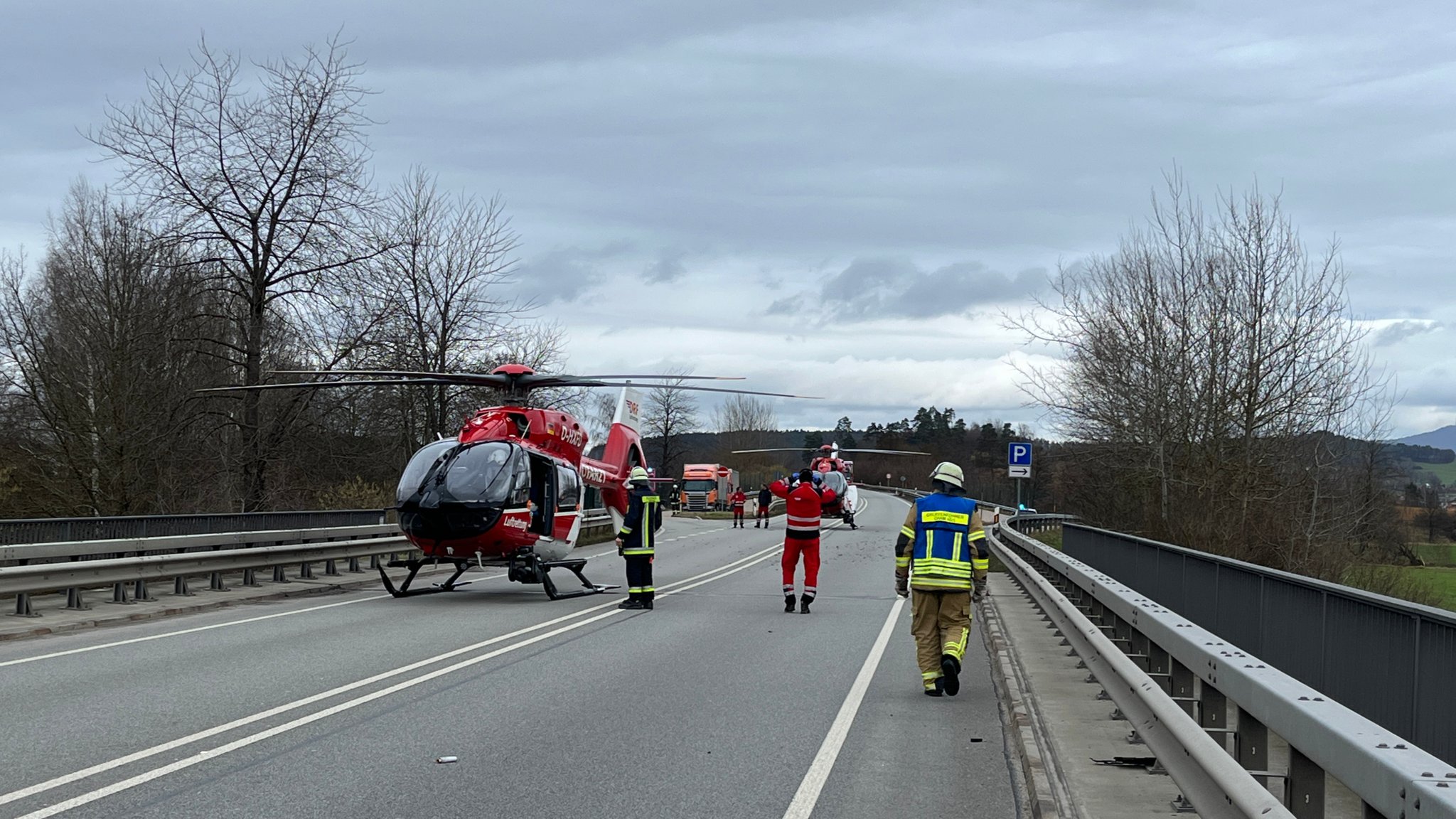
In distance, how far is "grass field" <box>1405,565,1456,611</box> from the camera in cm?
2727

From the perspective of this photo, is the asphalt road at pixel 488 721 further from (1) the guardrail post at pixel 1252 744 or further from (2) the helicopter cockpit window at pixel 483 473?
(2) the helicopter cockpit window at pixel 483 473

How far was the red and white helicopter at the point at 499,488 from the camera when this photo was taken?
1741 centimetres

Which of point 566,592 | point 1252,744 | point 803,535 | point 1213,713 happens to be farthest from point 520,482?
point 1252,744

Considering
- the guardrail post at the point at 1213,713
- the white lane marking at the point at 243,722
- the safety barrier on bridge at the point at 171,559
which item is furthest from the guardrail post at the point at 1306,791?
the safety barrier on bridge at the point at 171,559

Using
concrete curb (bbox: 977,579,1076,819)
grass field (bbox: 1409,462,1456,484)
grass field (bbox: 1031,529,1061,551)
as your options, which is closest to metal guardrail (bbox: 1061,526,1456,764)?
concrete curb (bbox: 977,579,1076,819)

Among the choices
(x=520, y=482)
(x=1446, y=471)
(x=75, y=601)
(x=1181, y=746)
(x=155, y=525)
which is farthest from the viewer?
(x=1446, y=471)

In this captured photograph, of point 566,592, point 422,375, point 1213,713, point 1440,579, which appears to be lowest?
point 1440,579

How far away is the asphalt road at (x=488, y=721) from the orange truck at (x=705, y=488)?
5771cm

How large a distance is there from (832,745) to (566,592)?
439 inches

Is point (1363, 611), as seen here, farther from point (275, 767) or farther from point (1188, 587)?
point (275, 767)

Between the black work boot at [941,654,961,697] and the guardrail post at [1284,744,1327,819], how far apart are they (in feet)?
17.7

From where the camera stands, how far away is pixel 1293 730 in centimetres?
447

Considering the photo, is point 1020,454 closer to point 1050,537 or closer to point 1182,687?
point 1050,537

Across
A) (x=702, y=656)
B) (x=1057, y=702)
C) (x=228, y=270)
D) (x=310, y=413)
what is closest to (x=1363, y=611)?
(x=1057, y=702)
